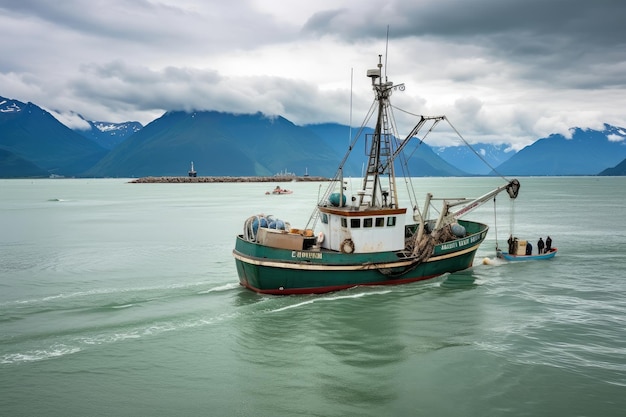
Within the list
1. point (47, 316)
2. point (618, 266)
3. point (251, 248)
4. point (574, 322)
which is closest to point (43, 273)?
point (47, 316)

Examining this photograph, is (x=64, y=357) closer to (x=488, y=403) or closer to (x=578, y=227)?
(x=488, y=403)

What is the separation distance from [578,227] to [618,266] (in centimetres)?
2190

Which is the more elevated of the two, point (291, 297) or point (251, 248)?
point (251, 248)

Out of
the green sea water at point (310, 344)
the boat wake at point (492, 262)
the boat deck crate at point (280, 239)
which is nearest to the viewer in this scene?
the green sea water at point (310, 344)

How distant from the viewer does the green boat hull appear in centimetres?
2138

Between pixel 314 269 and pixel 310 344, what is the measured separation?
5.72m

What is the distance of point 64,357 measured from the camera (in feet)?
49.2

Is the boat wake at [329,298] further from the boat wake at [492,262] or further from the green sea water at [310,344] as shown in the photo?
the boat wake at [492,262]

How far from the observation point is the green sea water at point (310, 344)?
12367mm

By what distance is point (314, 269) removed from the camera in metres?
21.5

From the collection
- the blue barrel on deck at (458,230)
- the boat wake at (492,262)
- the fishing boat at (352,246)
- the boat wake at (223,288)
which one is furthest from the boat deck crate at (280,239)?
the boat wake at (492,262)

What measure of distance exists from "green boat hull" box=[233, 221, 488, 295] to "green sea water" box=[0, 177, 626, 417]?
567 mm

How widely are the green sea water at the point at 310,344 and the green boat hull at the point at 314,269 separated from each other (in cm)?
57

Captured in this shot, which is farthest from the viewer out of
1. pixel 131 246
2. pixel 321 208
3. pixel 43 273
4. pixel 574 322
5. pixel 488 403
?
pixel 131 246
